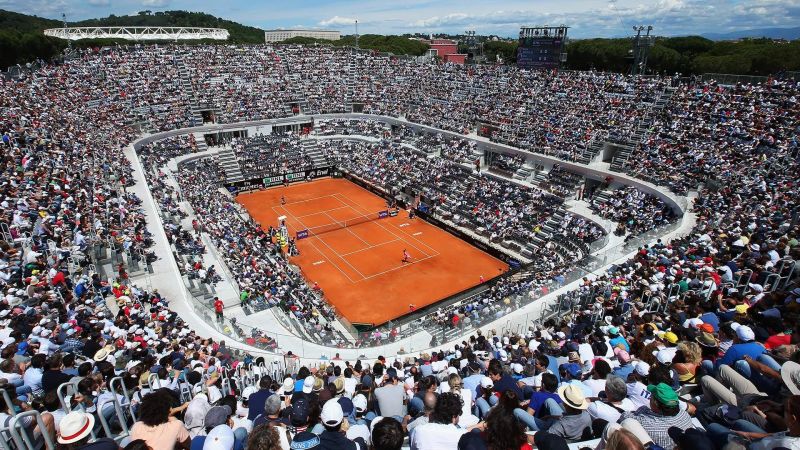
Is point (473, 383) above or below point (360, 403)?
above

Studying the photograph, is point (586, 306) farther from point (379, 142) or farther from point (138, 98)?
point (138, 98)

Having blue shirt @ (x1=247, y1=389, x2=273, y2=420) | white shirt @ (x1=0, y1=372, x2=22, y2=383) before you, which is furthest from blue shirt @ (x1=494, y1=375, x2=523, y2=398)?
white shirt @ (x1=0, y1=372, x2=22, y2=383)

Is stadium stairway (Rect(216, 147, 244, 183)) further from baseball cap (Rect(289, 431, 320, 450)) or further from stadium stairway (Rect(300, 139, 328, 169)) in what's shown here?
baseball cap (Rect(289, 431, 320, 450))

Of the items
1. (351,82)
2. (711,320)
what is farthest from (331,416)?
→ (351,82)

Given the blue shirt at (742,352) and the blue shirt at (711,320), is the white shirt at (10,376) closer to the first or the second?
the blue shirt at (742,352)

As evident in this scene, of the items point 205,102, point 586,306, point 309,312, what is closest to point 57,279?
point 309,312

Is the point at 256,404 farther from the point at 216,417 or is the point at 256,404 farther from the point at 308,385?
the point at 216,417
